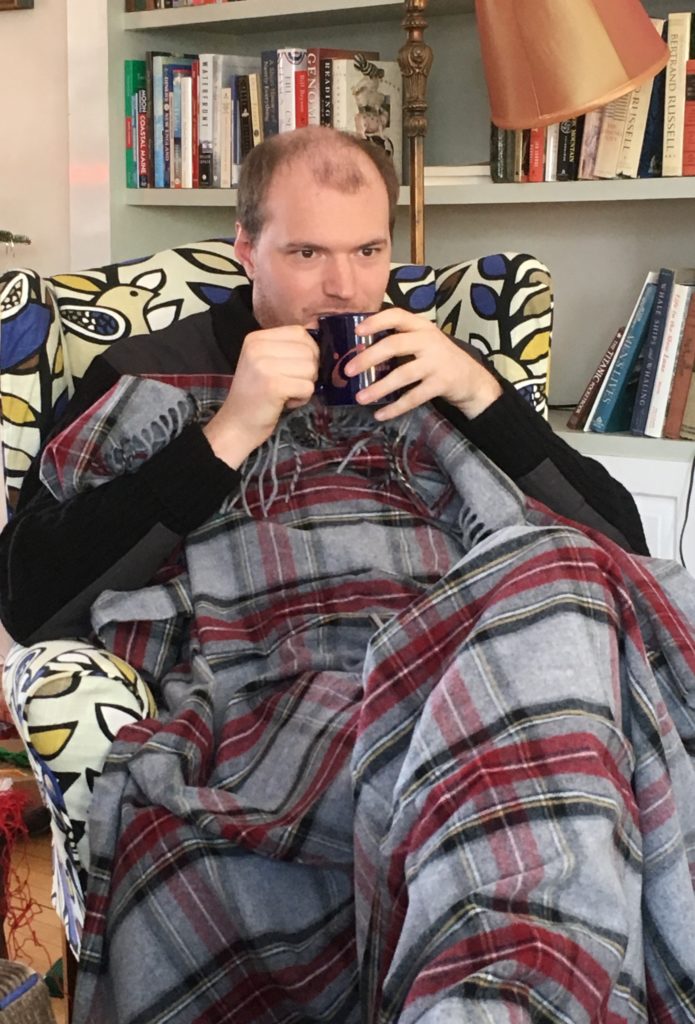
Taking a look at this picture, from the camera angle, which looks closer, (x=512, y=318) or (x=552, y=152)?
(x=512, y=318)

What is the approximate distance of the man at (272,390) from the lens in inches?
55.5

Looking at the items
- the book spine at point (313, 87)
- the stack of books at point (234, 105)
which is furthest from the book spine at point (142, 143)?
the book spine at point (313, 87)

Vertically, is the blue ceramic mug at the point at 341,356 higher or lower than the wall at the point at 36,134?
lower

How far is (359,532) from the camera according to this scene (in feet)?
4.89

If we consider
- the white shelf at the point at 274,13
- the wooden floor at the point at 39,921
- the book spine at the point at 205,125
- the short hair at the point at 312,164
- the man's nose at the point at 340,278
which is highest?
the white shelf at the point at 274,13

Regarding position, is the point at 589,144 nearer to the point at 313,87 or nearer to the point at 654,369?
the point at 654,369

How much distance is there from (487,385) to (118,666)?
0.52 m

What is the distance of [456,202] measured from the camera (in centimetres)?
238

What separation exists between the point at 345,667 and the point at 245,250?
0.57 meters

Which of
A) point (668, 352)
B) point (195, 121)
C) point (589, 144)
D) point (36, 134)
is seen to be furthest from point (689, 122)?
point (36, 134)

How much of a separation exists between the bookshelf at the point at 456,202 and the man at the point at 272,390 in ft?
2.68

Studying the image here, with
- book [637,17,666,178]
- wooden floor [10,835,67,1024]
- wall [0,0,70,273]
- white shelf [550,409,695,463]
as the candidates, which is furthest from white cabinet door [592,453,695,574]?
wall [0,0,70,273]

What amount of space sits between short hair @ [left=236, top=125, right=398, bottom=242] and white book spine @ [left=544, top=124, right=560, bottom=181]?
2.36ft

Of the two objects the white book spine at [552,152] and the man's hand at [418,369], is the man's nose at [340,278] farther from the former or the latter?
the white book spine at [552,152]
